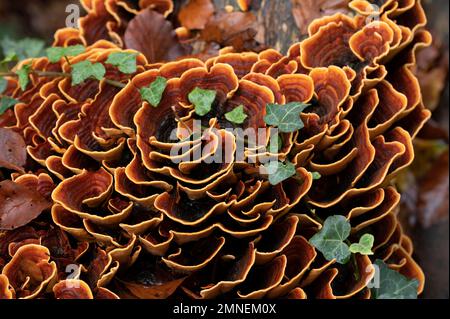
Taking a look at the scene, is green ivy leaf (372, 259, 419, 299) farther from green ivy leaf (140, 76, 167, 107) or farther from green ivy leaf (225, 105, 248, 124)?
green ivy leaf (140, 76, 167, 107)

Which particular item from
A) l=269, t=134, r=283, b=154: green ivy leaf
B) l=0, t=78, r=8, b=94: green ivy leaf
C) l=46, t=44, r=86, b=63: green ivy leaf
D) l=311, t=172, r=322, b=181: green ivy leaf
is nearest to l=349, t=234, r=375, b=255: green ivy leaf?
l=311, t=172, r=322, b=181: green ivy leaf

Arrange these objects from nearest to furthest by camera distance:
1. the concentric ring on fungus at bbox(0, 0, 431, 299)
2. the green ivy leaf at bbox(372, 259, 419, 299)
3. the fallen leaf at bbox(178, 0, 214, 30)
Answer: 1. the concentric ring on fungus at bbox(0, 0, 431, 299)
2. the green ivy leaf at bbox(372, 259, 419, 299)
3. the fallen leaf at bbox(178, 0, 214, 30)

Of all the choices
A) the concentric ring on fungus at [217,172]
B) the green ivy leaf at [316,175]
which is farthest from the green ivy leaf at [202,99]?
the green ivy leaf at [316,175]

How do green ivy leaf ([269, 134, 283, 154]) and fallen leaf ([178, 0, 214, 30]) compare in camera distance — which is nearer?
green ivy leaf ([269, 134, 283, 154])

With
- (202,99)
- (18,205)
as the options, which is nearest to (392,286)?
(202,99)

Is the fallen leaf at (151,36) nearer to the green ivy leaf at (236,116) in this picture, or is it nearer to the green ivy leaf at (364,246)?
the green ivy leaf at (236,116)

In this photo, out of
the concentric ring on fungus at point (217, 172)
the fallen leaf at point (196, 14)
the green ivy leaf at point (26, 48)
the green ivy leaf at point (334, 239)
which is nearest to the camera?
the concentric ring on fungus at point (217, 172)
